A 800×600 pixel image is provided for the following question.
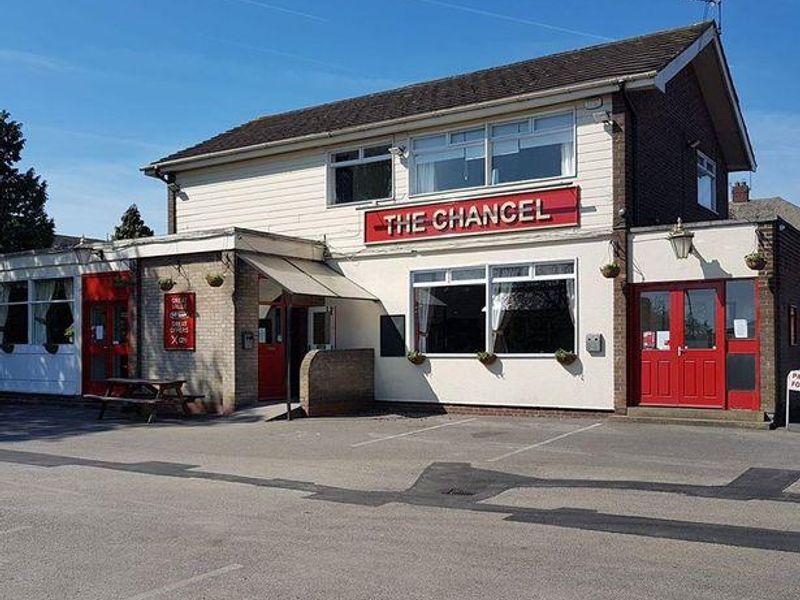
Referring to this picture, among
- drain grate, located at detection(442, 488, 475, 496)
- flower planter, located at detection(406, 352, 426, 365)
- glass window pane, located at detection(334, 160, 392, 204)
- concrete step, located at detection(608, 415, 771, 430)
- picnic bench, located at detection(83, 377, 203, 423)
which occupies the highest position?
glass window pane, located at detection(334, 160, 392, 204)

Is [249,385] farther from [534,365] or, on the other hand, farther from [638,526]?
[638,526]

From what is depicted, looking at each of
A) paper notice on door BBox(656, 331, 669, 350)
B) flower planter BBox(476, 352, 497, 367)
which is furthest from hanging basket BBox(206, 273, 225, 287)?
paper notice on door BBox(656, 331, 669, 350)

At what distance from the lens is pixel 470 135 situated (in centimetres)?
1767

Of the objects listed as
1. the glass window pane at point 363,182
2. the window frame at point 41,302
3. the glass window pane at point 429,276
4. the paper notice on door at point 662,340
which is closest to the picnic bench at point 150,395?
the window frame at point 41,302

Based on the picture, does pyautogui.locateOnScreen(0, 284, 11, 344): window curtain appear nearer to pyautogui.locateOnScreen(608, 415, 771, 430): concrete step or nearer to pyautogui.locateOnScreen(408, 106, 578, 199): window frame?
pyautogui.locateOnScreen(408, 106, 578, 199): window frame

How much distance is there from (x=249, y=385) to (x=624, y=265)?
7.78m

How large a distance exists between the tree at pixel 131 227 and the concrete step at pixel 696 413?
27.2 m

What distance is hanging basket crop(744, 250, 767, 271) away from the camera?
A: 14.3 m

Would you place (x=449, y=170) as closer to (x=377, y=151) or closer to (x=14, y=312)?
(x=377, y=151)

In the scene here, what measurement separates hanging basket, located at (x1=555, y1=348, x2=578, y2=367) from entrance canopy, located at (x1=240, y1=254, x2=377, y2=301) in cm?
442

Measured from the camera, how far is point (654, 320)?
15648mm

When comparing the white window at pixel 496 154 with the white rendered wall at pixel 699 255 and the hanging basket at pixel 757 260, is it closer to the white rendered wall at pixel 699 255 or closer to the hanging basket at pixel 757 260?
the white rendered wall at pixel 699 255

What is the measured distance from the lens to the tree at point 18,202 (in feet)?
95.3

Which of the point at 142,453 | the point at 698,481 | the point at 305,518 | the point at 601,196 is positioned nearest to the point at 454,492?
the point at 305,518
